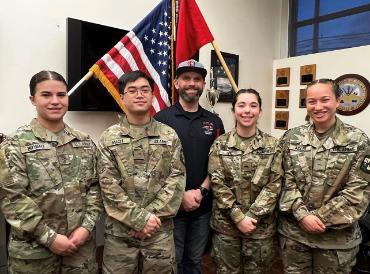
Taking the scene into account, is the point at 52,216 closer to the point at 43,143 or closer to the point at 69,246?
the point at 69,246

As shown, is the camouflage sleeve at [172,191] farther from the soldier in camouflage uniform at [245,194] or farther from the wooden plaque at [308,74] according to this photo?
the wooden plaque at [308,74]

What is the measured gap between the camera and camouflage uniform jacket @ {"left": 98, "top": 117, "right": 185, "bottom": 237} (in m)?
1.53

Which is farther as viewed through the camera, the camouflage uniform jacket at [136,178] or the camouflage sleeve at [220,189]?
the camouflage sleeve at [220,189]

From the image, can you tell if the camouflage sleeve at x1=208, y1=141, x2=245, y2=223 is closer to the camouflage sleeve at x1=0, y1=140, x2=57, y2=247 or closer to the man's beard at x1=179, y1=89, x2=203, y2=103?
the man's beard at x1=179, y1=89, x2=203, y2=103

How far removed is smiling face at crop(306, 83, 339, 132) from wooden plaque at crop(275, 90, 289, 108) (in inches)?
105

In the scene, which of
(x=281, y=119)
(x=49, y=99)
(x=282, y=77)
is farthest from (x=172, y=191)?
(x=282, y=77)

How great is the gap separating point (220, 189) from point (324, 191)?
541 millimetres

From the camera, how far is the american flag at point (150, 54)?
2.31 m

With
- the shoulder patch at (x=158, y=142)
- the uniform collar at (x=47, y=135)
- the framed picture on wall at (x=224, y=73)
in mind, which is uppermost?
the framed picture on wall at (x=224, y=73)

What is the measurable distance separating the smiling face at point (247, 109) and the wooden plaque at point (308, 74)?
2.49m

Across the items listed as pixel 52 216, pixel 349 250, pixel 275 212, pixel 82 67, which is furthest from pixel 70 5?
pixel 349 250

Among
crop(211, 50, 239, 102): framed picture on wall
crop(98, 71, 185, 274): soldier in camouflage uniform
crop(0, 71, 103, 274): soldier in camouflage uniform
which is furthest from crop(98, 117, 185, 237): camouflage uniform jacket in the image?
crop(211, 50, 239, 102): framed picture on wall

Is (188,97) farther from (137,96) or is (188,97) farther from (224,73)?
(224,73)

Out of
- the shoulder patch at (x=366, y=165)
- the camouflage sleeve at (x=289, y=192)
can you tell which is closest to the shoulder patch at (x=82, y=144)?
the camouflage sleeve at (x=289, y=192)
